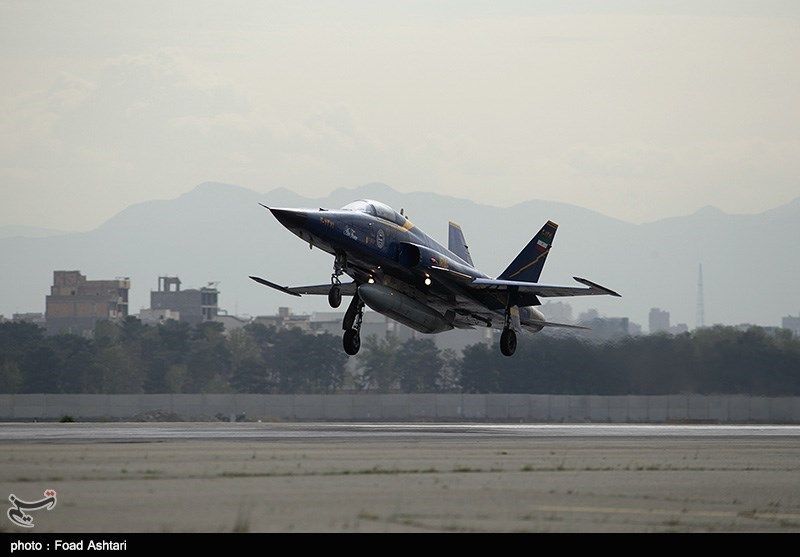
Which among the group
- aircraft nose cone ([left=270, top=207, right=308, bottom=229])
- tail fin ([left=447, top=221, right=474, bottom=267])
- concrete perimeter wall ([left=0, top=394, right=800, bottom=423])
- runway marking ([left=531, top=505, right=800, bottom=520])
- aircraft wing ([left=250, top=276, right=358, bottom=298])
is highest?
tail fin ([left=447, top=221, right=474, bottom=267])

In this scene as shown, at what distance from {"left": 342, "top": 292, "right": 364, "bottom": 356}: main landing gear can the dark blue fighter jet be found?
1.3 inches

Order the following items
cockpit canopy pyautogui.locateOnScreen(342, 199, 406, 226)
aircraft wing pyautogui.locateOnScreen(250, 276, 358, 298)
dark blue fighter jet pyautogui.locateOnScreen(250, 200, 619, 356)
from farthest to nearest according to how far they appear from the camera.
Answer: aircraft wing pyautogui.locateOnScreen(250, 276, 358, 298)
cockpit canopy pyautogui.locateOnScreen(342, 199, 406, 226)
dark blue fighter jet pyautogui.locateOnScreen(250, 200, 619, 356)

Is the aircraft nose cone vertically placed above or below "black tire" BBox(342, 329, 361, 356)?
above

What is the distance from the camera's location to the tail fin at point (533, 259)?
45.2m

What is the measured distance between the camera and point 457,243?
151 ft

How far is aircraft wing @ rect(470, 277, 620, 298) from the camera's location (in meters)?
41.5

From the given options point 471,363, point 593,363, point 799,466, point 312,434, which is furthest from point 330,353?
point 799,466

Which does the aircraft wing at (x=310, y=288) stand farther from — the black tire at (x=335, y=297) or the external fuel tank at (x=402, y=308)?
the black tire at (x=335, y=297)

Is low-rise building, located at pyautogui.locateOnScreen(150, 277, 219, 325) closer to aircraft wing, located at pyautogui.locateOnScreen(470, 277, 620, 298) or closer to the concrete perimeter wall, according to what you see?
the concrete perimeter wall

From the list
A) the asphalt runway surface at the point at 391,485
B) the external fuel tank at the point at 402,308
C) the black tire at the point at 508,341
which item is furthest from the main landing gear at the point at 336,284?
the asphalt runway surface at the point at 391,485

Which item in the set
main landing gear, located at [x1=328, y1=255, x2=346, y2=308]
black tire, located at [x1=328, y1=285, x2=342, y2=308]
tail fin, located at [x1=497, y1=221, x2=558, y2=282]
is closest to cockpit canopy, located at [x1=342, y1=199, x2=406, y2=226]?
main landing gear, located at [x1=328, y1=255, x2=346, y2=308]

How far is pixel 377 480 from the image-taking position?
17.4 metres
